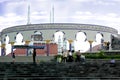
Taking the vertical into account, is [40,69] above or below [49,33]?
below

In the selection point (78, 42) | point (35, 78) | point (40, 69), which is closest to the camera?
point (35, 78)

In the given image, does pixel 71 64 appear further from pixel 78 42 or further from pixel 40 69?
pixel 78 42

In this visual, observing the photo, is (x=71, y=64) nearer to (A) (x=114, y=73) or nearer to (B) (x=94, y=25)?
(A) (x=114, y=73)

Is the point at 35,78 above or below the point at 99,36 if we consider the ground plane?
below

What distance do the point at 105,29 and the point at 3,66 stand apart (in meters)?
39.1

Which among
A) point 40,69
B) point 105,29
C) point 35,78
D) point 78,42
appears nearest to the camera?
point 35,78

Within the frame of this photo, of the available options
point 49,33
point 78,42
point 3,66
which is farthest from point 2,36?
point 3,66

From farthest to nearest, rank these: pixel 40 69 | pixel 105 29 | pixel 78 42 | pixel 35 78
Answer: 1. pixel 105 29
2. pixel 78 42
3. pixel 40 69
4. pixel 35 78

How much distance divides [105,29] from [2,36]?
1571 cm

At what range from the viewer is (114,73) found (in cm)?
1717

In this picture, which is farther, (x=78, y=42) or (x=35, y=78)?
(x=78, y=42)

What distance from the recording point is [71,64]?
59.6 feet

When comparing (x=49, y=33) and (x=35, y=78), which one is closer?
(x=35, y=78)

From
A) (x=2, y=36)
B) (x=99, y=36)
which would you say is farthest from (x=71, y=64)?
(x=2, y=36)
